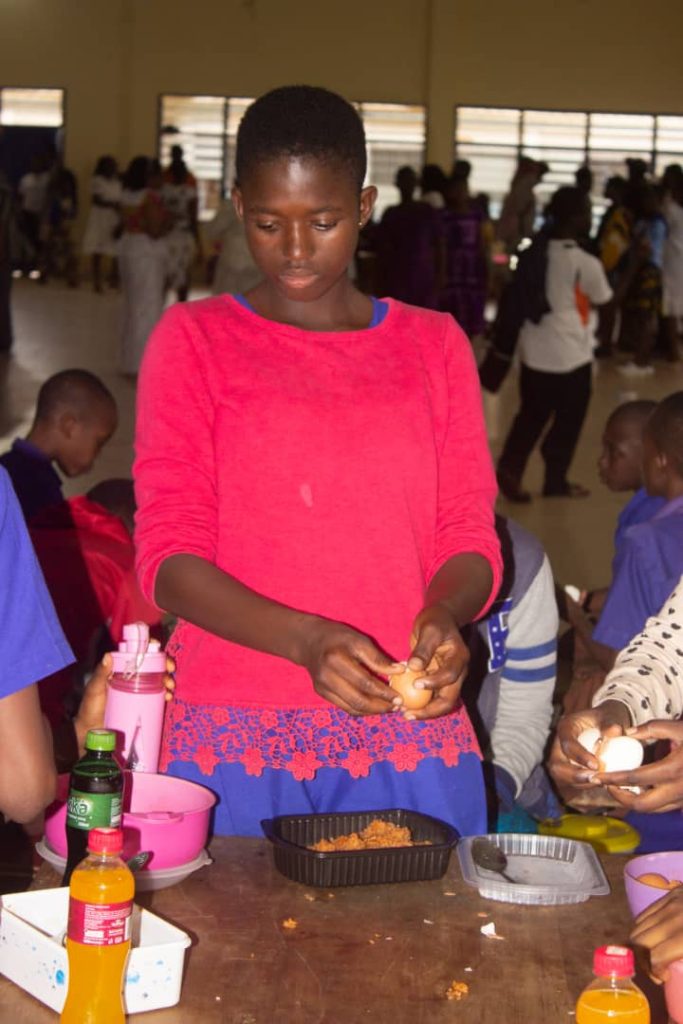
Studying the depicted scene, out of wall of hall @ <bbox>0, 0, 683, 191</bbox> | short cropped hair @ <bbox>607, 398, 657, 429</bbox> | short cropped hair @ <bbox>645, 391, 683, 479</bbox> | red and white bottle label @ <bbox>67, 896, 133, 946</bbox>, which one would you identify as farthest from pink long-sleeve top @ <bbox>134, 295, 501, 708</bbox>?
wall of hall @ <bbox>0, 0, 683, 191</bbox>

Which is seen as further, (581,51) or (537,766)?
(581,51)

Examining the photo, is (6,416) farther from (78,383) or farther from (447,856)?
(447,856)

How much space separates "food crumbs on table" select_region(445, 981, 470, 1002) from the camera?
5.64 feet

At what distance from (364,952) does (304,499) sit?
0.58m

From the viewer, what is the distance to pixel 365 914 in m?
1.92

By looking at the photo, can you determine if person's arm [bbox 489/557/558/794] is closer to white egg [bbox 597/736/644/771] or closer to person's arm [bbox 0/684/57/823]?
white egg [bbox 597/736/644/771]

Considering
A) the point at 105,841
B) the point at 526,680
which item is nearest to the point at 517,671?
the point at 526,680

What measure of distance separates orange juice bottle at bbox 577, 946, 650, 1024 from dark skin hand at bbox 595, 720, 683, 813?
483 mm

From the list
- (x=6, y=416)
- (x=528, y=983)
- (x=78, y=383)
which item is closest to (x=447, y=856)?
(x=528, y=983)

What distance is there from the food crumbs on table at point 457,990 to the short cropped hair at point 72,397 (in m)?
3.43

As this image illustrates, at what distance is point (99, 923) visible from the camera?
1.57m

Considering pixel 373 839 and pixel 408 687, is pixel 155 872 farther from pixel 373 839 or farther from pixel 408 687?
pixel 408 687

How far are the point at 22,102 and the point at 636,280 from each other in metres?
10.8

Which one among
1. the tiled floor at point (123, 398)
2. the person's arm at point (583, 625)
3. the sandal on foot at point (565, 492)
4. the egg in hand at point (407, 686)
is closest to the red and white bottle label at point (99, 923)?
the egg in hand at point (407, 686)
